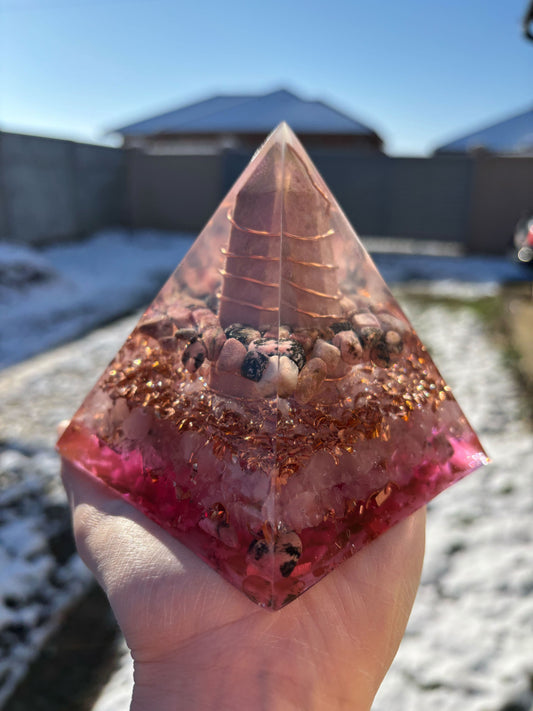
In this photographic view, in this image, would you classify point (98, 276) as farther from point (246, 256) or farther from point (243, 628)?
point (243, 628)

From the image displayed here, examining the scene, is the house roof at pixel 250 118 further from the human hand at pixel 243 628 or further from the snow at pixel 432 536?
the human hand at pixel 243 628

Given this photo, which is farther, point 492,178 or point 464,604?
point 492,178

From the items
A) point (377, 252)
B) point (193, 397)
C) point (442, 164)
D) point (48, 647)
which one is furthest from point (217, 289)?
point (442, 164)

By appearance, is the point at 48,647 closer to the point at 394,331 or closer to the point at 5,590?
the point at 5,590

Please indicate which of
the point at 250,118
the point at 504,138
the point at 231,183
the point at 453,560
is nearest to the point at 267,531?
the point at 453,560

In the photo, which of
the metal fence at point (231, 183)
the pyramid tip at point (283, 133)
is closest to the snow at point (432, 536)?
the pyramid tip at point (283, 133)

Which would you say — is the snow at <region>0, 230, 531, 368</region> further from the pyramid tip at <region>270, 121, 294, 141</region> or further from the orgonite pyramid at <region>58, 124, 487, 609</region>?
the pyramid tip at <region>270, 121, 294, 141</region>
